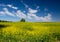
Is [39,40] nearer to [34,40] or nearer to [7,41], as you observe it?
[34,40]

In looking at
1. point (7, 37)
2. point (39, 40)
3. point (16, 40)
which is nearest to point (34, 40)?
point (39, 40)

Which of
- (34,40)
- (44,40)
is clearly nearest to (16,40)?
(34,40)

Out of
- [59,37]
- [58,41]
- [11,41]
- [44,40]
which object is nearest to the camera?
[11,41]

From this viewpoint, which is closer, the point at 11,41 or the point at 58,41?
the point at 11,41

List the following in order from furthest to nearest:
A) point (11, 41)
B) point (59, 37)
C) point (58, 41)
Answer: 1. point (59, 37)
2. point (58, 41)
3. point (11, 41)

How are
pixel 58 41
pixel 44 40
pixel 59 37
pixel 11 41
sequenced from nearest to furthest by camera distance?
pixel 11 41 → pixel 44 40 → pixel 58 41 → pixel 59 37

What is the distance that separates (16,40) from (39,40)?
149 cm

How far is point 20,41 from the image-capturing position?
10.2m

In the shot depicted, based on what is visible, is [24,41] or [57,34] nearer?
[24,41]

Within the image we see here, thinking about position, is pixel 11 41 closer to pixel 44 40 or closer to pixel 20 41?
pixel 20 41

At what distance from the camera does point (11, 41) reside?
9883 mm

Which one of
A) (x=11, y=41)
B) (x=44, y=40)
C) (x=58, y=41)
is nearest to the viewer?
(x=11, y=41)

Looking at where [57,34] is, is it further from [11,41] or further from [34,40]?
[11,41]

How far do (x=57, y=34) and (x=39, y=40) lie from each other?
3.93m
